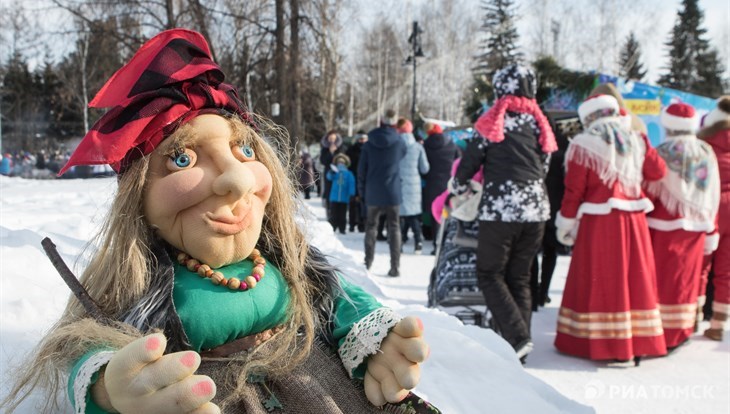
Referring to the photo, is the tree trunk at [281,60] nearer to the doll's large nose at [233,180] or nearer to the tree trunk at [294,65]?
the tree trunk at [294,65]

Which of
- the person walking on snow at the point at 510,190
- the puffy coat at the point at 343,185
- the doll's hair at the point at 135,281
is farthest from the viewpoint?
the puffy coat at the point at 343,185

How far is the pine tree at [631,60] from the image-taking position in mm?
26641

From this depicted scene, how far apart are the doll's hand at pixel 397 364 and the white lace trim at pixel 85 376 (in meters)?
0.65

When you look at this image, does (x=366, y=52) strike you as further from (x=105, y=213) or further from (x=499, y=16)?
(x=105, y=213)

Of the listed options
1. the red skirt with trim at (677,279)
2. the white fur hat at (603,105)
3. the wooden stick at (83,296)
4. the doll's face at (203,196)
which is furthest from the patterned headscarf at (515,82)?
the wooden stick at (83,296)

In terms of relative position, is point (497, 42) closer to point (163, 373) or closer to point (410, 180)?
point (410, 180)

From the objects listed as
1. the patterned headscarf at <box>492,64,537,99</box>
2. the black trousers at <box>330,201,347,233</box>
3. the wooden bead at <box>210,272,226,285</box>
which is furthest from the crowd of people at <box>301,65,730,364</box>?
the black trousers at <box>330,201,347,233</box>

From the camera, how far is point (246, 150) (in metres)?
1.61

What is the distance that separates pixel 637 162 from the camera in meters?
3.67

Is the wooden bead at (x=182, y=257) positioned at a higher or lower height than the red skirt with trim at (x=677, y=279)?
higher

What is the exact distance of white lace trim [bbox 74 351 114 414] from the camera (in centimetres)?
115

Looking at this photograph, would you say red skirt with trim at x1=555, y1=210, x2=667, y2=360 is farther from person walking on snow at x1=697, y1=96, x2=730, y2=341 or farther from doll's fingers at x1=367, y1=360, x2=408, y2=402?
doll's fingers at x1=367, y1=360, x2=408, y2=402

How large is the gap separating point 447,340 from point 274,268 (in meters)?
1.07

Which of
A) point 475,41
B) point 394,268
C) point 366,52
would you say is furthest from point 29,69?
point 394,268
